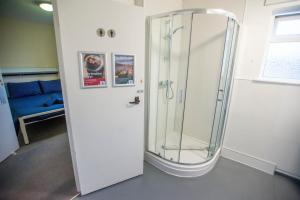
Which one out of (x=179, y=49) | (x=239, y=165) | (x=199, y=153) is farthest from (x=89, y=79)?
(x=239, y=165)

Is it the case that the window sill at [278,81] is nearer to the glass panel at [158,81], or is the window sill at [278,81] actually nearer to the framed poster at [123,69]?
the glass panel at [158,81]

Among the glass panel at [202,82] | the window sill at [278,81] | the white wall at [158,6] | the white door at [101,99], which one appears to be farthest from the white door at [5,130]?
the window sill at [278,81]

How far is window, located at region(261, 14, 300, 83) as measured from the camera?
1812mm

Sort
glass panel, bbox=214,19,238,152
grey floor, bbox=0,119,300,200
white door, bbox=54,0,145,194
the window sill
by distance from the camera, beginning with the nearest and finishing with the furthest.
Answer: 1. white door, bbox=54,0,145,194
2. grey floor, bbox=0,119,300,200
3. the window sill
4. glass panel, bbox=214,19,238,152

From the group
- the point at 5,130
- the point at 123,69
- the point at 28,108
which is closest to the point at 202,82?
the point at 123,69

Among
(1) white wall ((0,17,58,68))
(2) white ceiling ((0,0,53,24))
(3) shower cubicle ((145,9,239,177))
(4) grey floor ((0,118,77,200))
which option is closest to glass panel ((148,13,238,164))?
(3) shower cubicle ((145,9,239,177))

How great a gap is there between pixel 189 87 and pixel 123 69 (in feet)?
4.69

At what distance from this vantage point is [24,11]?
324 cm

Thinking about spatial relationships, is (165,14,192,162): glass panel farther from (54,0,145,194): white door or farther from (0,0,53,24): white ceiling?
(0,0,53,24): white ceiling

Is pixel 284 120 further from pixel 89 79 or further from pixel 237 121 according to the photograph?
pixel 89 79

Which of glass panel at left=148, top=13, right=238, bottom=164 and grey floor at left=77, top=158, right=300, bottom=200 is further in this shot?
glass panel at left=148, top=13, right=238, bottom=164

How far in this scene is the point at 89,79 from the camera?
1.36m

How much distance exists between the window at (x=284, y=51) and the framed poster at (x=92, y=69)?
205 cm

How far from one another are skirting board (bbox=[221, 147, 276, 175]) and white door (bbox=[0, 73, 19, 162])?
10.8 ft
